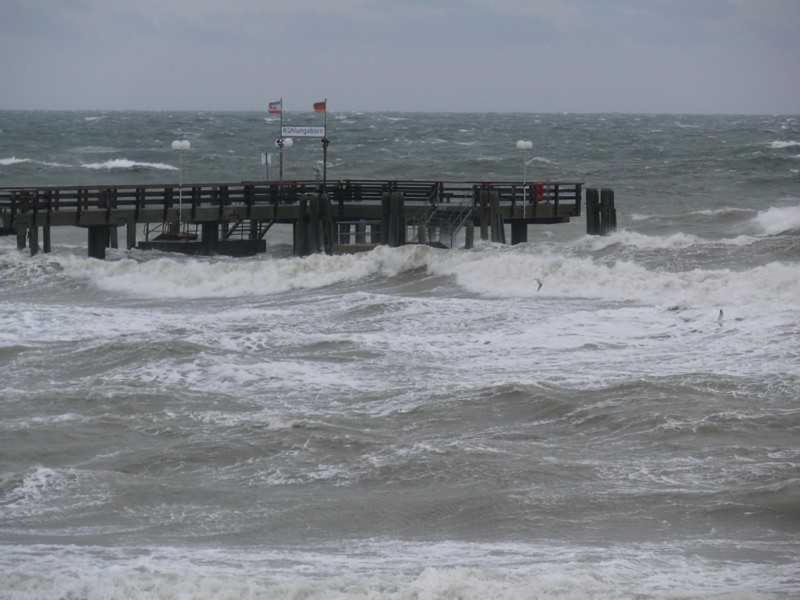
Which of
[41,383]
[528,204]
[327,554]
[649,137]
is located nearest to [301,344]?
[41,383]

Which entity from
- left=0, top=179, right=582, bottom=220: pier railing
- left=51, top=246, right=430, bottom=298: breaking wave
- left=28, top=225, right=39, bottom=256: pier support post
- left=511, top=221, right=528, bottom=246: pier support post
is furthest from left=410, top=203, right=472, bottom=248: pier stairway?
left=28, top=225, right=39, bottom=256: pier support post

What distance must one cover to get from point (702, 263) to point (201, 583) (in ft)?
75.9

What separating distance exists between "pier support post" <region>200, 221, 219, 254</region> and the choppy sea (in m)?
3.53

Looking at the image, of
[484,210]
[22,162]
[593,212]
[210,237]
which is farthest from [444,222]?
[22,162]

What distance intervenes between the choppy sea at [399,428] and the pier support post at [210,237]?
3.53 meters

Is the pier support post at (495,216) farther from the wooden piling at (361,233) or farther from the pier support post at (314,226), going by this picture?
the pier support post at (314,226)

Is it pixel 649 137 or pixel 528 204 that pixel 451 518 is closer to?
pixel 528 204

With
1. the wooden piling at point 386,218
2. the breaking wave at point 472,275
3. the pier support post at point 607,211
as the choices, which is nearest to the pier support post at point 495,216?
the breaking wave at point 472,275

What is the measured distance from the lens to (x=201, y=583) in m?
9.66

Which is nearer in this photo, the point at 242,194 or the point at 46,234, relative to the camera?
the point at 46,234

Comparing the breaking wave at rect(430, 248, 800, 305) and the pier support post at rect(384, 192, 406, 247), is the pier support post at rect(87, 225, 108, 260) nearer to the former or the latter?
the pier support post at rect(384, 192, 406, 247)

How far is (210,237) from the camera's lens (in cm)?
3441

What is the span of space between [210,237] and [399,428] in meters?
20.3

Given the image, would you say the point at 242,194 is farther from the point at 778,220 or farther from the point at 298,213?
the point at 778,220
